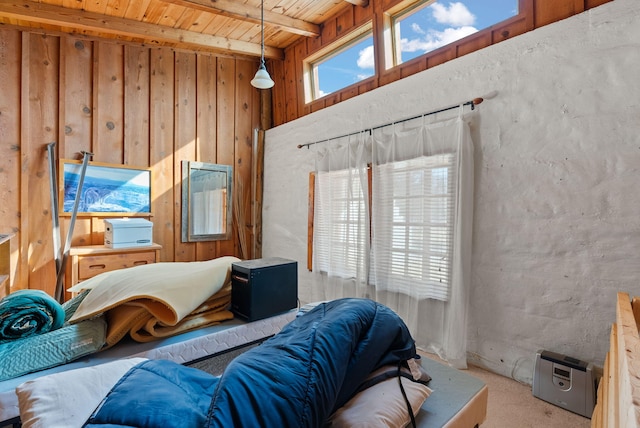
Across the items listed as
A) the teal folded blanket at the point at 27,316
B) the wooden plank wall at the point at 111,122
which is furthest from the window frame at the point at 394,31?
the teal folded blanket at the point at 27,316

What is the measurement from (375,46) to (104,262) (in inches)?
137

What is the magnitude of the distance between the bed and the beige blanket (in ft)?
1.52

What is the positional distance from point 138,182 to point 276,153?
5.78 feet

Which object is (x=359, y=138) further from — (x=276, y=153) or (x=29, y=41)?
(x=29, y=41)

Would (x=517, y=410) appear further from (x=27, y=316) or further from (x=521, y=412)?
(x=27, y=316)

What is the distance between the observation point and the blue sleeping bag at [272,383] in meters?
0.72

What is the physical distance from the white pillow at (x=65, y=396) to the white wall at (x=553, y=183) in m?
2.30

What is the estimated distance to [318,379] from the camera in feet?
2.84

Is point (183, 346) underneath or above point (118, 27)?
underneath

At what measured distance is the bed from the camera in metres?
0.76

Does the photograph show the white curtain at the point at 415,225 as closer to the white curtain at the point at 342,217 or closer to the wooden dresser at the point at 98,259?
the white curtain at the point at 342,217

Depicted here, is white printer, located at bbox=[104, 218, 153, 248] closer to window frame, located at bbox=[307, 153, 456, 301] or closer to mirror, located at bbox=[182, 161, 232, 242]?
mirror, located at bbox=[182, 161, 232, 242]

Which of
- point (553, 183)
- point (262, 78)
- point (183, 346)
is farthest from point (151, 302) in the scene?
point (553, 183)

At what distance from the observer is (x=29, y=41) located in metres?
3.14
